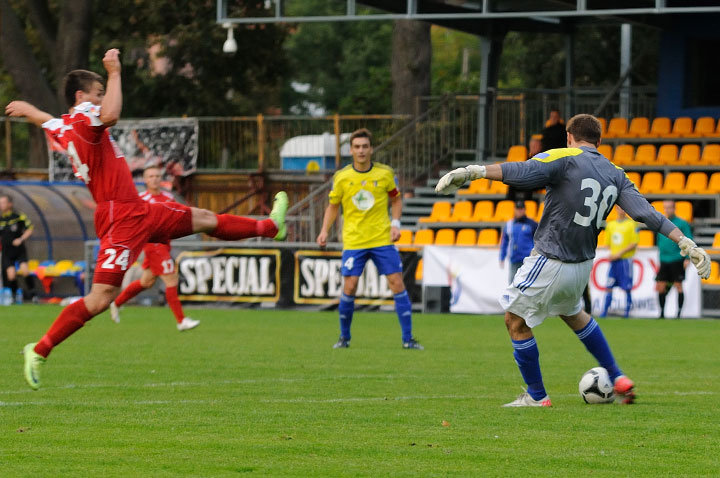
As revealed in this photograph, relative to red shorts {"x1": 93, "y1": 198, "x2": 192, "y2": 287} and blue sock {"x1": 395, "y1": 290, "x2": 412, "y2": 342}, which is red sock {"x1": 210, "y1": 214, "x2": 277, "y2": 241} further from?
blue sock {"x1": 395, "y1": 290, "x2": 412, "y2": 342}

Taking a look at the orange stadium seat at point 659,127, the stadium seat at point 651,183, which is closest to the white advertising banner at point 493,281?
the stadium seat at point 651,183

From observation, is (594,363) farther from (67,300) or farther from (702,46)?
(702,46)

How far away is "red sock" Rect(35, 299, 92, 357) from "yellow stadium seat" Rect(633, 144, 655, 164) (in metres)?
19.7

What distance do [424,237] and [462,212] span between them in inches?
55.8

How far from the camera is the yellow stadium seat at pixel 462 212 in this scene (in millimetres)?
25656

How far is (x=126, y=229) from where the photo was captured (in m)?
8.79

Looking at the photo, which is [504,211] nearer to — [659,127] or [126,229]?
[659,127]

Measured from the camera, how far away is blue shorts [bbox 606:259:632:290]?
20.6m

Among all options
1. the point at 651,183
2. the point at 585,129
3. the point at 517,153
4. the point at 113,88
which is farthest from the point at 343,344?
the point at 517,153

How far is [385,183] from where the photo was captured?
45.4 feet

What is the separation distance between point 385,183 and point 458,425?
20.7 ft

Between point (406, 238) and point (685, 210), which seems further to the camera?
point (406, 238)

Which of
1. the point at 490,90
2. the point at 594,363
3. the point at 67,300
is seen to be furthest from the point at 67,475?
the point at 490,90

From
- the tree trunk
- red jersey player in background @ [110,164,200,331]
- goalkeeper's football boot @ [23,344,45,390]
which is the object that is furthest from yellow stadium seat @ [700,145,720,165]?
goalkeeper's football boot @ [23,344,45,390]
